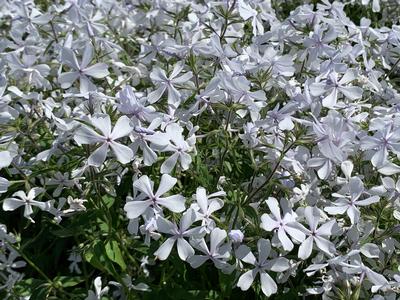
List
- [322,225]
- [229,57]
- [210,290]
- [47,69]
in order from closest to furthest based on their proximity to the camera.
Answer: [322,225] → [210,290] → [229,57] → [47,69]

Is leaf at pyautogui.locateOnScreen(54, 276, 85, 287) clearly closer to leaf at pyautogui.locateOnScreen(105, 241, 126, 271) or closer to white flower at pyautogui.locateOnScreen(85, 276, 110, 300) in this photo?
white flower at pyautogui.locateOnScreen(85, 276, 110, 300)

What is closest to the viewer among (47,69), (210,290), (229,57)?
(210,290)

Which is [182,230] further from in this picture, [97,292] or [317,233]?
[97,292]

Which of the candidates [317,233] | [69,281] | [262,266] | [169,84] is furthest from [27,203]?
[317,233]

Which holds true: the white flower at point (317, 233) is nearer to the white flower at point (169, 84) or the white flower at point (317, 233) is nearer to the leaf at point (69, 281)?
the white flower at point (169, 84)

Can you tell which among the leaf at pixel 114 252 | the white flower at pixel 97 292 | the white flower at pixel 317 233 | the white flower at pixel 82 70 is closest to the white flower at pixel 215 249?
the white flower at pixel 317 233

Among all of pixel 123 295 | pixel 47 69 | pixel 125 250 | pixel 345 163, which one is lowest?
pixel 123 295

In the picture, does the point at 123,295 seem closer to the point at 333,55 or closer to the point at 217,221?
the point at 217,221

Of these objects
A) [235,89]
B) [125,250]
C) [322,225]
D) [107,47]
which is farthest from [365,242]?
[107,47]

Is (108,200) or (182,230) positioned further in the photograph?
(108,200)
